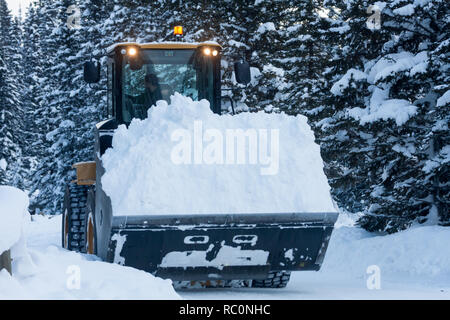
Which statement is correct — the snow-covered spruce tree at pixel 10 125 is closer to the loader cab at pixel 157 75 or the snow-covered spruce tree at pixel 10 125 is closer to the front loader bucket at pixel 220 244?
the loader cab at pixel 157 75

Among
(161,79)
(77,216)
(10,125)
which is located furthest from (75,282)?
(10,125)

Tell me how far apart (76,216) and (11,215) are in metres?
4.13

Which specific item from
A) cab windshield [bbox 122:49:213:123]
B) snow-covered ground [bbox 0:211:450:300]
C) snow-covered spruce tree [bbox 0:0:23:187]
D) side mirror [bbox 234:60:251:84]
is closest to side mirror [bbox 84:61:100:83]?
cab windshield [bbox 122:49:213:123]

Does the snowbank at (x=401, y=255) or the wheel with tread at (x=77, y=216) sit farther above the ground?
the wheel with tread at (x=77, y=216)

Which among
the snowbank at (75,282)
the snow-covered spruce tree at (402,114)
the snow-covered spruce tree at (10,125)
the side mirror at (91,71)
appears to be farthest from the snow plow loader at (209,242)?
the snow-covered spruce tree at (10,125)

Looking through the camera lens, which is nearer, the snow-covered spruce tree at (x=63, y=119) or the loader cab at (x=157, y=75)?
the loader cab at (x=157, y=75)

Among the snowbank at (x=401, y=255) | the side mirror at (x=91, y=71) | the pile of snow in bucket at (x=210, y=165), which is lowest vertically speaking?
the snowbank at (x=401, y=255)

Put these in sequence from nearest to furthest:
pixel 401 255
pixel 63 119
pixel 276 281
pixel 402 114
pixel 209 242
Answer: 1. pixel 209 242
2. pixel 276 281
3. pixel 401 255
4. pixel 402 114
5. pixel 63 119

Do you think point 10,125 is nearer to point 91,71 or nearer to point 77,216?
point 77,216

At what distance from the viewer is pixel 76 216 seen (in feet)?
30.5

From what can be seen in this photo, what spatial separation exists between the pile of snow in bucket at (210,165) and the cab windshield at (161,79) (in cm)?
158

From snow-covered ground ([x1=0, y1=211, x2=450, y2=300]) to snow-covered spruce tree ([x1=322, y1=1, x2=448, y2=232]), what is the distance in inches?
48.1

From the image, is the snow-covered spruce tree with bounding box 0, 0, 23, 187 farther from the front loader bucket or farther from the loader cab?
the front loader bucket

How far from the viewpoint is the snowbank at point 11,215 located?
4.99 meters
